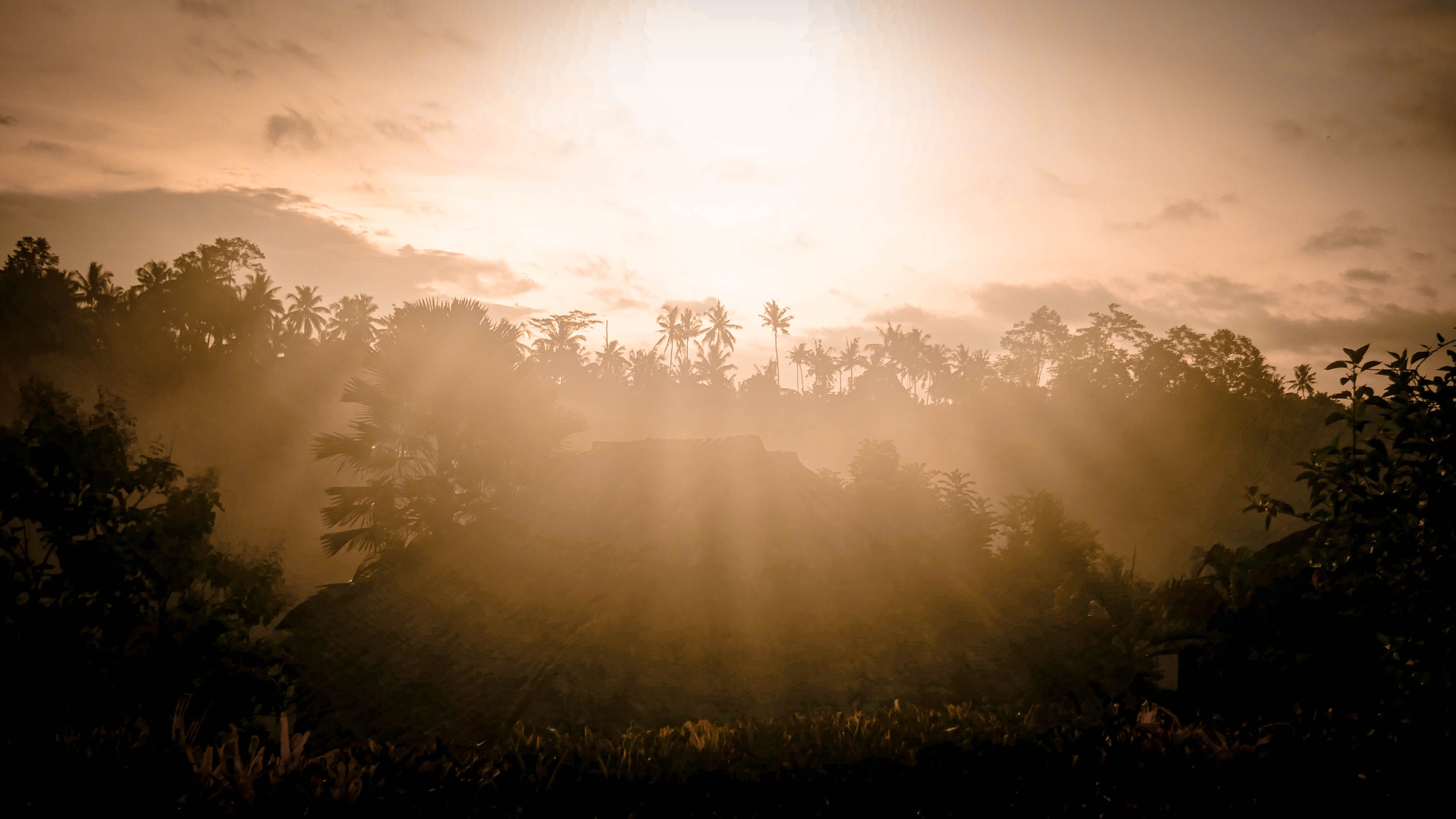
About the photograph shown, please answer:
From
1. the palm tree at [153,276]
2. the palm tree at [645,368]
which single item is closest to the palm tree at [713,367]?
the palm tree at [645,368]

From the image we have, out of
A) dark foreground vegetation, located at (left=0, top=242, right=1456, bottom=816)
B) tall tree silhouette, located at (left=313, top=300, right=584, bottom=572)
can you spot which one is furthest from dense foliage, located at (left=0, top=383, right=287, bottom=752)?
tall tree silhouette, located at (left=313, top=300, right=584, bottom=572)

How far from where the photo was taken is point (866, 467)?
2561 cm

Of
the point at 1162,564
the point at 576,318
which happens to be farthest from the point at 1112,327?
the point at 576,318

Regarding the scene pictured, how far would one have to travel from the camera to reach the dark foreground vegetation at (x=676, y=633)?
516cm

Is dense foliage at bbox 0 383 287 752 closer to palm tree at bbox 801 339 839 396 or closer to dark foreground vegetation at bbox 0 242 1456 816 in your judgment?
dark foreground vegetation at bbox 0 242 1456 816

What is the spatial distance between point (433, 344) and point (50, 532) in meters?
12.1

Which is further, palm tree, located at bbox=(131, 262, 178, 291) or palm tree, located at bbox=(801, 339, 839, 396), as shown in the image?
palm tree, located at bbox=(801, 339, 839, 396)

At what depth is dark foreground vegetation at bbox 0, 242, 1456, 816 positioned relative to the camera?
5.16 meters

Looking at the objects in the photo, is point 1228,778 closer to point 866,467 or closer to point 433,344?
point 866,467

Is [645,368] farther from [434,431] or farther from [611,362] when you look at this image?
[434,431]

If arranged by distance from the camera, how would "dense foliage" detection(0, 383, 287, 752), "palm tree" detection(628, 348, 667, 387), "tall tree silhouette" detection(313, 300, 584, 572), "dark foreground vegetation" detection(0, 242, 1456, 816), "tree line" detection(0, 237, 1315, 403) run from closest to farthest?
"dark foreground vegetation" detection(0, 242, 1456, 816), "dense foliage" detection(0, 383, 287, 752), "tall tree silhouette" detection(313, 300, 584, 572), "tree line" detection(0, 237, 1315, 403), "palm tree" detection(628, 348, 667, 387)

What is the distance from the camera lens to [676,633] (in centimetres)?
1758

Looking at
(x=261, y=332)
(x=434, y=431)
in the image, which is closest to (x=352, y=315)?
(x=261, y=332)

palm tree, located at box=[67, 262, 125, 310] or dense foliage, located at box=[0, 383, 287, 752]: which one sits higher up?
palm tree, located at box=[67, 262, 125, 310]
